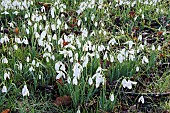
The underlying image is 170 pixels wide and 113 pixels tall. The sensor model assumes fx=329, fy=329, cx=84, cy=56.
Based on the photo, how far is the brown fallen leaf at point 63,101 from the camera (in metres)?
2.49

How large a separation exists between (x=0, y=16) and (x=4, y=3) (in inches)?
7.0

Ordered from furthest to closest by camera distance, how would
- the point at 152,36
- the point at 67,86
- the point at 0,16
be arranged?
the point at 0,16
the point at 152,36
the point at 67,86

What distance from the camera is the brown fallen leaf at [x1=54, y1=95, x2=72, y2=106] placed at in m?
2.49

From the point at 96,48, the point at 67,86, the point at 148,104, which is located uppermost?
the point at 96,48

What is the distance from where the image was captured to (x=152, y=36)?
3510 millimetres

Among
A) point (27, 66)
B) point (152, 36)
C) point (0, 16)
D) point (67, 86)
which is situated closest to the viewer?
point (67, 86)

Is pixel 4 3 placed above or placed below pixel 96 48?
above

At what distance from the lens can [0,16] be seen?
3.86 metres

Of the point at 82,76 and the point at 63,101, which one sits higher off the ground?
the point at 82,76

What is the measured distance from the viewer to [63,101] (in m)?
2.50

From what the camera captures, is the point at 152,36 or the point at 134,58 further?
the point at 152,36

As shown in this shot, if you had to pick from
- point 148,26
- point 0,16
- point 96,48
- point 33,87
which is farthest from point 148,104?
point 0,16

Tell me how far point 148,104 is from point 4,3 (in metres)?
2.22

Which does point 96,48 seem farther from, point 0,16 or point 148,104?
point 0,16
